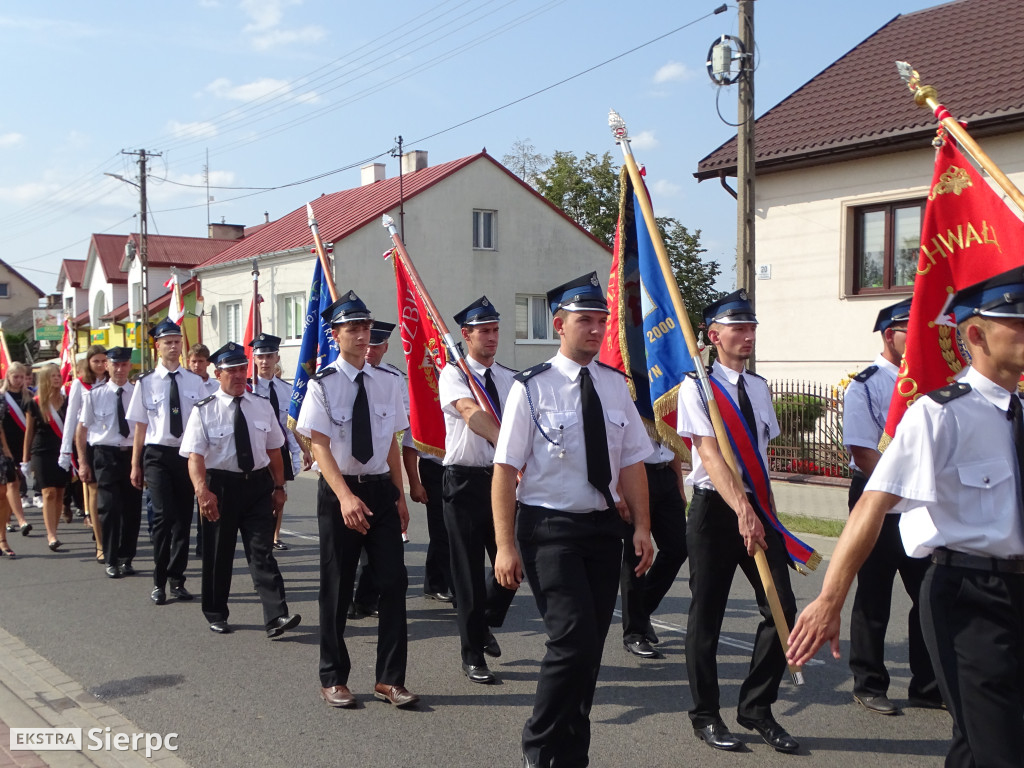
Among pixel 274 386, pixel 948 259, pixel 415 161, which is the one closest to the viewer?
pixel 948 259

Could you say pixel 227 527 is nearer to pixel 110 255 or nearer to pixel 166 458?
pixel 166 458

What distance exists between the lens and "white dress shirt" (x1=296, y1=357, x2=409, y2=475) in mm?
5844

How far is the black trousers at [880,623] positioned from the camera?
18.1 feet

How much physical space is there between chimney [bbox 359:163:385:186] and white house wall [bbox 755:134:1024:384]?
23.6m

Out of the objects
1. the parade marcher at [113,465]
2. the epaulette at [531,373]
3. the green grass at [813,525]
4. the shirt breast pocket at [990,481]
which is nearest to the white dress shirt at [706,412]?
the epaulette at [531,373]

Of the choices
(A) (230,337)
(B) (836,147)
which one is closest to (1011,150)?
(B) (836,147)

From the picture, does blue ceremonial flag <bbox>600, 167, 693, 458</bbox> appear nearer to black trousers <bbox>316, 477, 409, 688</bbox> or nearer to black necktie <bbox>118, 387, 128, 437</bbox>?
black trousers <bbox>316, 477, 409, 688</bbox>

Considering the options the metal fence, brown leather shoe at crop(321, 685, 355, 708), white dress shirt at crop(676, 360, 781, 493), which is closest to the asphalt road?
brown leather shoe at crop(321, 685, 355, 708)

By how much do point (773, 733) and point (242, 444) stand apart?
4.49 m

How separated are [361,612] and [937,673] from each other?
5.49m

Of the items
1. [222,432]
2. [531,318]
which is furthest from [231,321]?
[222,432]

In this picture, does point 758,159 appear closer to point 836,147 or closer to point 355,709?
point 836,147

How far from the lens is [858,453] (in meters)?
5.56

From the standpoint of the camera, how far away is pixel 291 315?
3425 centimetres
